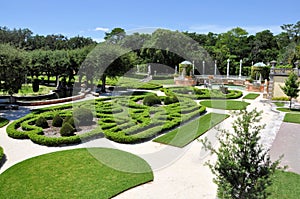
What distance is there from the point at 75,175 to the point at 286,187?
7415mm

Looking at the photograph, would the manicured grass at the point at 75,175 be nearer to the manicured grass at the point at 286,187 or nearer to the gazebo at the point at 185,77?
the manicured grass at the point at 286,187

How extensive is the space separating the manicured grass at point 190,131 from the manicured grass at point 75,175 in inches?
108

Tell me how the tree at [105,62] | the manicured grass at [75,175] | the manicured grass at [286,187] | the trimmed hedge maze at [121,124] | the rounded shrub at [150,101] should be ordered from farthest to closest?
the tree at [105,62]
the rounded shrub at [150,101]
the trimmed hedge maze at [121,124]
the manicured grass at [75,175]
the manicured grass at [286,187]

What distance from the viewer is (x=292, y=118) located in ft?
62.2

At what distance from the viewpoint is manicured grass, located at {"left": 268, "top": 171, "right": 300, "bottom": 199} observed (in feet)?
26.0

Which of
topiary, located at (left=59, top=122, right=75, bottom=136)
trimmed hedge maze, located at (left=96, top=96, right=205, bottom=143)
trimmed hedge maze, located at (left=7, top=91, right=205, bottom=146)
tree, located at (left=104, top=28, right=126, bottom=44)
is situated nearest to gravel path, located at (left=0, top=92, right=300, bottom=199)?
trimmed hedge maze, located at (left=7, top=91, right=205, bottom=146)

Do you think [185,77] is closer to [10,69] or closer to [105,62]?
[105,62]

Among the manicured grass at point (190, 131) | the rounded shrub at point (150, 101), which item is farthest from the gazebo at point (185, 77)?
the manicured grass at point (190, 131)

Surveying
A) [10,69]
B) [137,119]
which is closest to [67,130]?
[137,119]

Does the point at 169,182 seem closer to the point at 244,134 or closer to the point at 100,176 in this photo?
the point at 100,176

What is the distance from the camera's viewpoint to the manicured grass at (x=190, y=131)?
13.4 meters

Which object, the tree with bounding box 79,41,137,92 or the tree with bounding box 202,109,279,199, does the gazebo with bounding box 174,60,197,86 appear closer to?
the tree with bounding box 79,41,137,92

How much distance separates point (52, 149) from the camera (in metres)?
12.4

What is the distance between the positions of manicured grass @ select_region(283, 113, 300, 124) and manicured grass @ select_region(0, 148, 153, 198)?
41.8 feet
